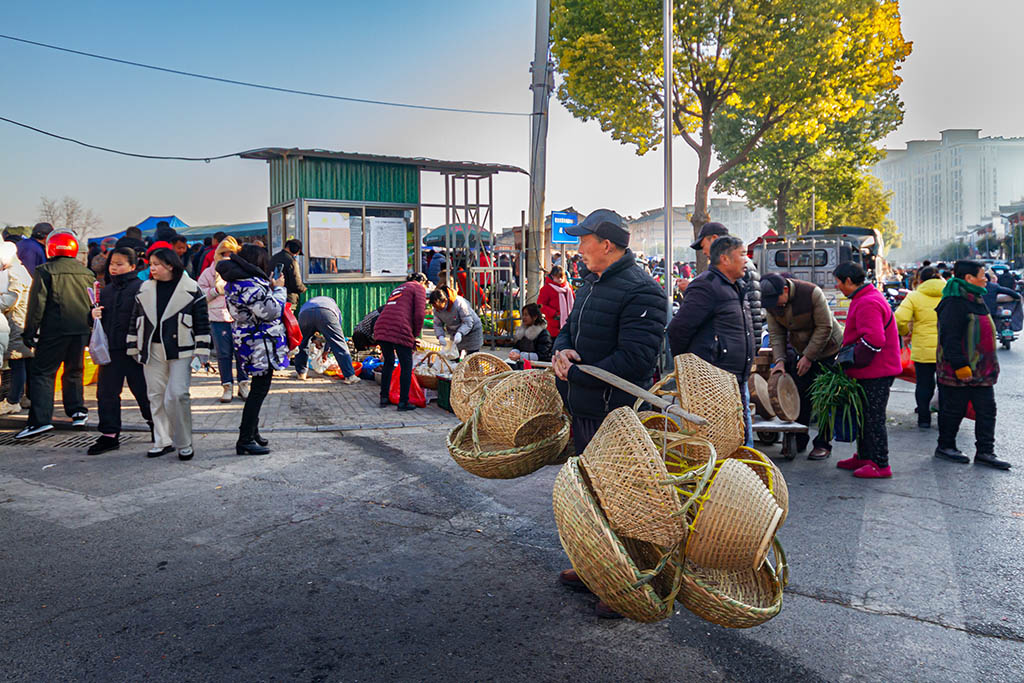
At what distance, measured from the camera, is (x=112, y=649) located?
345 centimetres

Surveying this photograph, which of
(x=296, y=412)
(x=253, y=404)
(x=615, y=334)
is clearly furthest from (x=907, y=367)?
(x=253, y=404)

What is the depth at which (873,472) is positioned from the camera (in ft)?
21.4

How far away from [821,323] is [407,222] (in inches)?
354

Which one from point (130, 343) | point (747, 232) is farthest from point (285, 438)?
point (747, 232)

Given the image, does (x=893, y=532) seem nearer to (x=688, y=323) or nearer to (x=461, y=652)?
(x=688, y=323)

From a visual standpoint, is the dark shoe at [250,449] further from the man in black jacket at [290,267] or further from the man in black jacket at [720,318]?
the man in black jacket at [290,267]

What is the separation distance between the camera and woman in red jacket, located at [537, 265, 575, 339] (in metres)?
10.9

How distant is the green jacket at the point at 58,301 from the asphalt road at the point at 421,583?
1882 millimetres

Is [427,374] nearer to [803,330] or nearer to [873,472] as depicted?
[803,330]

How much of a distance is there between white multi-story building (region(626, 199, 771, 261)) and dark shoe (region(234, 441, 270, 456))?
8513 centimetres

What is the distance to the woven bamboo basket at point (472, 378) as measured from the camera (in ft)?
14.3

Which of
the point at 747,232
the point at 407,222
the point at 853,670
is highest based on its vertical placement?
the point at 747,232

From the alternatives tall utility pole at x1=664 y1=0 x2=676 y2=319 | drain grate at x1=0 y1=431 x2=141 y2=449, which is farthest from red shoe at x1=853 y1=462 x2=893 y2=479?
drain grate at x1=0 y1=431 x2=141 y2=449

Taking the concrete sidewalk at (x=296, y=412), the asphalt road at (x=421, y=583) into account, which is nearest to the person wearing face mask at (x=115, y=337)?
the asphalt road at (x=421, y=583)
